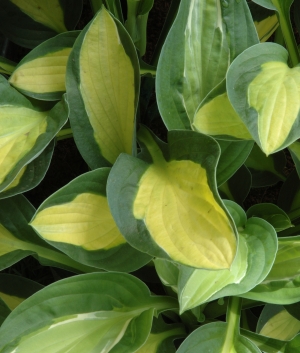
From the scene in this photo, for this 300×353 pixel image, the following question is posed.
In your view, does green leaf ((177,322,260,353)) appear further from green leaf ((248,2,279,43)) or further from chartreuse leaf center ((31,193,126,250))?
green leaf ((248,2,279,43))

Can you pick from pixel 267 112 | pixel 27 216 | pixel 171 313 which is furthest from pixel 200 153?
pixel 171 313

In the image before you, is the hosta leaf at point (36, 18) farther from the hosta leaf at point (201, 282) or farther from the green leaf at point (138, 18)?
the hosta leaf at point (201, 282)

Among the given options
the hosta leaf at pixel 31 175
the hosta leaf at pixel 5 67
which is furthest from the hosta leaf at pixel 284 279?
the hosta leaf at pixel 5 67

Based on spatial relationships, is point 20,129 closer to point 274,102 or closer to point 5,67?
point 5,67

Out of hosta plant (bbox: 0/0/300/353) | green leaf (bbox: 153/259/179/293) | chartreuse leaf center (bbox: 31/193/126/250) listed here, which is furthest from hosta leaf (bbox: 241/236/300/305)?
chartreuse leaf center (bbox: 31/193/126/250)

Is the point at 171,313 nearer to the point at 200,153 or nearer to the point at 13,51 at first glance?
the point at 200,153
